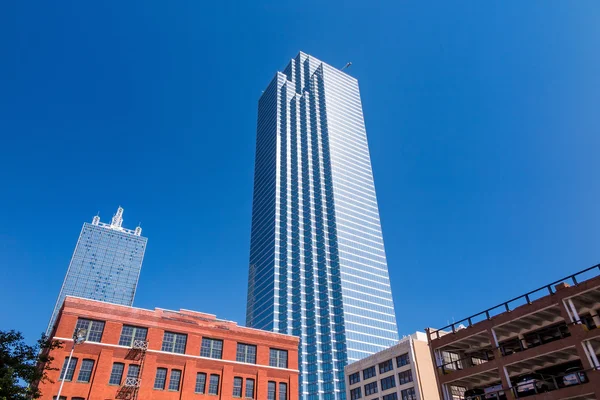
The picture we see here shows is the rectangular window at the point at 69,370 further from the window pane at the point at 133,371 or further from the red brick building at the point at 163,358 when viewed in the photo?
the window pane at the point at 133,371

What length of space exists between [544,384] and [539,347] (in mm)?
3376

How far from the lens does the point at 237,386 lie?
51.2 m

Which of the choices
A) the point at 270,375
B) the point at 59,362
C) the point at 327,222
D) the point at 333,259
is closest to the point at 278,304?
the point at 333,259

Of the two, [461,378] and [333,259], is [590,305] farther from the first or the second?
[333,259]

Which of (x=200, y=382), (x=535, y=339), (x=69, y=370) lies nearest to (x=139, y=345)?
(x=69, y=370)

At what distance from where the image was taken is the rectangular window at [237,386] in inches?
1996

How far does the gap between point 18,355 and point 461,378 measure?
39.8m

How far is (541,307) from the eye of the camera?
131 ft

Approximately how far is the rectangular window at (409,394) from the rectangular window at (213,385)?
3568cm

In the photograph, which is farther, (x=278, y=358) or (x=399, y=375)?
(x=399, y=375)

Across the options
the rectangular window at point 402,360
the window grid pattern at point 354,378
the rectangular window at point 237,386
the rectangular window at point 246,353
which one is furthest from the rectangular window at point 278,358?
the window grid pattern at point 354,378

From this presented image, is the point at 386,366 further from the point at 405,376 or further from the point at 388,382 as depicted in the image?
the point at 405,376

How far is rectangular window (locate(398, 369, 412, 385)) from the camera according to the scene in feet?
236

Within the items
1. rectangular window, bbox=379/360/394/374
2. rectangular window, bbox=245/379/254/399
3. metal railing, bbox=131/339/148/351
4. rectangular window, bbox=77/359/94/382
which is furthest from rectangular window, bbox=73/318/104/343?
rectangular window, bbox=379/360/394/374
